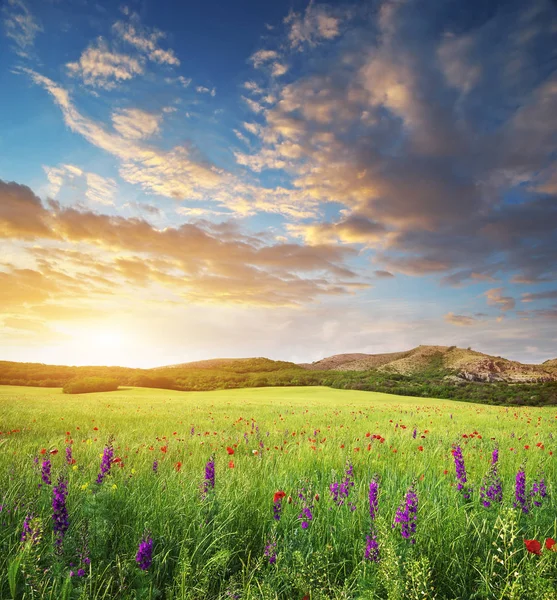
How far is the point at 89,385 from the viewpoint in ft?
149

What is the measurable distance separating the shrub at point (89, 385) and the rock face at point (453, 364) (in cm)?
4115

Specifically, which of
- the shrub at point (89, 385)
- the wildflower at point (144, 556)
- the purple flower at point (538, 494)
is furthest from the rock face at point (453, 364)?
the wildflower at point (144, 556)

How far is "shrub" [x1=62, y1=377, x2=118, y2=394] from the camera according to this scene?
142 ft

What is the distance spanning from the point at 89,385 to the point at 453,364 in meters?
61.1

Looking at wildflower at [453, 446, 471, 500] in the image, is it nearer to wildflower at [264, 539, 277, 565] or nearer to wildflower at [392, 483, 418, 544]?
wildflower at [392, 483, 418, 544]

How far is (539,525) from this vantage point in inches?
132

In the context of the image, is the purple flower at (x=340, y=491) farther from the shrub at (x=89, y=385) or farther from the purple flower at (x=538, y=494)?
the shrub at (x=89, y=385)

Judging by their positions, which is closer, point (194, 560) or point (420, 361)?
point (194, 560)

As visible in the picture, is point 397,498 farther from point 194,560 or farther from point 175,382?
point 175,382

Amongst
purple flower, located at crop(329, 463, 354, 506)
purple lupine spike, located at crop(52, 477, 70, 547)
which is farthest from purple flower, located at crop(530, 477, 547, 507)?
purple lupine spike, located at crop(52, 477, 70, 547)

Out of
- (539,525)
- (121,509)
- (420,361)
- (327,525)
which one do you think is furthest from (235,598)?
(420,361)

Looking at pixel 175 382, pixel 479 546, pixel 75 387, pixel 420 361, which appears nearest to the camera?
pixel 479 546

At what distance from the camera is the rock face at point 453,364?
2211 inches

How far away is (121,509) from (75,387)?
46.4 m
